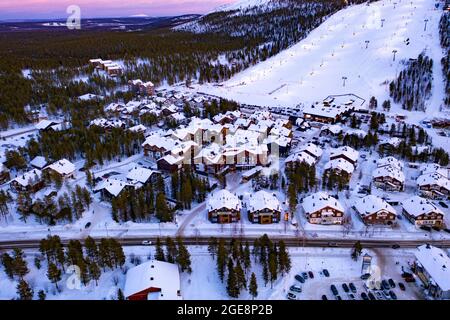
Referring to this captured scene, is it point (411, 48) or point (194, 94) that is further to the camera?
point (411, 48)

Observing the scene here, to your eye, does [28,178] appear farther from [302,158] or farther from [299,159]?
[302,158]

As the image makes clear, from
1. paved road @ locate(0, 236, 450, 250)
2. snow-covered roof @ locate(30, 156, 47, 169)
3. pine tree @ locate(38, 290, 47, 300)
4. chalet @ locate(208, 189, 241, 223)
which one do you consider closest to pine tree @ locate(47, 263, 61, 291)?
pine tree @ locate(38, 290, 47, 300)

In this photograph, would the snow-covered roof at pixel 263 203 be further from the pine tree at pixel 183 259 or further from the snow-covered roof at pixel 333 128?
the snow-covered roof at pixel 333 128

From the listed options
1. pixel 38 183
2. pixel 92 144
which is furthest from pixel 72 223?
pixel 92 144

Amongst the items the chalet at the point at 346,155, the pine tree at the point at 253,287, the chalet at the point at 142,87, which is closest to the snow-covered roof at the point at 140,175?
the pine tree at the point at 253,287
